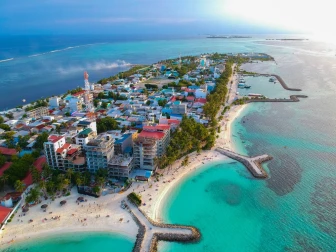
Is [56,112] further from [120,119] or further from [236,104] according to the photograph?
→ [236,104]

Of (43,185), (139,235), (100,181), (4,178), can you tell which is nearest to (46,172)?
(43,185)

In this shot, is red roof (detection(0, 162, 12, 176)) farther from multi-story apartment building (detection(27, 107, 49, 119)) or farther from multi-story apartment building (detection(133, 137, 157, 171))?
multi-story apartment building (detection(27, 107, 49, 119))

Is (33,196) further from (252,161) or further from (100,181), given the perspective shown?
(252,161)

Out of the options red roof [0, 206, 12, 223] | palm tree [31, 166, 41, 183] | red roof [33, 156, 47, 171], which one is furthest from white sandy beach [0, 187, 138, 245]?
red roof [33, 156, 47, 171]

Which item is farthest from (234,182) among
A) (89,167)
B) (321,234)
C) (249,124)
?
(249,124)

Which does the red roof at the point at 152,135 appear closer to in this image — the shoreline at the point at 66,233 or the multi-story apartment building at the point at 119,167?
the multi-story apartment building at the point at 119,167

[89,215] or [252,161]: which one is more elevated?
[252,161]
